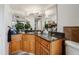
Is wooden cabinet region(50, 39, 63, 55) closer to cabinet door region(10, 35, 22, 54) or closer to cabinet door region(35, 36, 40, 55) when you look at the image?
cabinet door region(35, 36, 40, 55)

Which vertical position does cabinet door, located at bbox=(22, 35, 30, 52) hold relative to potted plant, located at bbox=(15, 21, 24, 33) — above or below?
below

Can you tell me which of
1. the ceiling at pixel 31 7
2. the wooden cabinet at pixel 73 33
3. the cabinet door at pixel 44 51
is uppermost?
the ceiling at pixel 31 7

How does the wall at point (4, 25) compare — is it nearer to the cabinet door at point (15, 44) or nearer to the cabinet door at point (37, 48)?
the cabinet door at point (15, 44)

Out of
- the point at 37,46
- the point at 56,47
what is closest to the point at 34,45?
the point at 37,46

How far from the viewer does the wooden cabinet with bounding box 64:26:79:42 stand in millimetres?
1477

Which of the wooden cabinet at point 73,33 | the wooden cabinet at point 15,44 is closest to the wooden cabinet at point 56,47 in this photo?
the wooden cabinet at point 73,33

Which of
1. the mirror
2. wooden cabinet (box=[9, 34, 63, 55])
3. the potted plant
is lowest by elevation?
wooden cabinet (box=[9, 34, 63, 55])

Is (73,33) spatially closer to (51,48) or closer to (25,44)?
(51,48)

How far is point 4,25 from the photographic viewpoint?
1.50 meters

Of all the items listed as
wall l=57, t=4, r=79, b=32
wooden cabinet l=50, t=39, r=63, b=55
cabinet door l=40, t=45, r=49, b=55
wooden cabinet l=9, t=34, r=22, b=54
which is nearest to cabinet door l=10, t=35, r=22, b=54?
wooden cabinet l=9, t=34, r=22, b=54

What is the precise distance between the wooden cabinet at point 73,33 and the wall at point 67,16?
1.9 inches

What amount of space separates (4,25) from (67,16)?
2.55 feet

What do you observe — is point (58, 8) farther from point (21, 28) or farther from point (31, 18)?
point (21, 28)

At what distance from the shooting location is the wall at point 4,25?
148 cm
